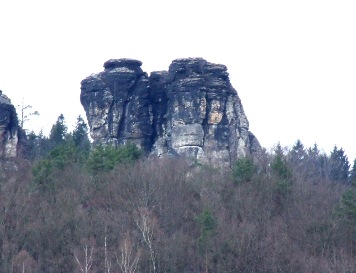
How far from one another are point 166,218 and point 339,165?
25.6 meters

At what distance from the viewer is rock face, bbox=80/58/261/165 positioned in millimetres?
52031

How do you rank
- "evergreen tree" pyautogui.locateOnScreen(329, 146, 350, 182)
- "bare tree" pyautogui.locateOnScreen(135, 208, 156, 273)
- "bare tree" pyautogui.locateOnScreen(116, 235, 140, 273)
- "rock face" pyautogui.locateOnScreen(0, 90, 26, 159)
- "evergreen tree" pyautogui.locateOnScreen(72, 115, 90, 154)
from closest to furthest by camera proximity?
"bare tree" pyautogui.locateOnScreen(116, 235, 140, 273) → "bare tree" pyautogui.locateOnScreen(135, 208, 156, 273) → "rock face" pyautogui.locateOnScreen(0, 90, 26, 159) → "evergreen tree" pyautogui.locateOnScreen(72, 115, 90, 154) → "evergreen tree" pyautogui.locateOnScreen(329, 146, 350, 182)

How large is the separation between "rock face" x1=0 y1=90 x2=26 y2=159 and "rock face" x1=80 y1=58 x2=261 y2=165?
15.9 ft

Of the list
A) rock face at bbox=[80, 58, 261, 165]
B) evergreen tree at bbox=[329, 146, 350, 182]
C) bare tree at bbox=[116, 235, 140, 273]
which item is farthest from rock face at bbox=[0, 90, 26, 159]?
evergreen tree at bbox=[329, 146, 350, 182]

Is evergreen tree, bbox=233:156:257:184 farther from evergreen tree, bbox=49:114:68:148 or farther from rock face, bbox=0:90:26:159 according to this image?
evergreen tree, bbox=49:114:68:148

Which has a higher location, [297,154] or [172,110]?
[172,110]

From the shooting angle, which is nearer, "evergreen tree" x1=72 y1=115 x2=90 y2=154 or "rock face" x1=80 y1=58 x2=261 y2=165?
"rock face" x1=80 y1=58 x2=261 y2=165

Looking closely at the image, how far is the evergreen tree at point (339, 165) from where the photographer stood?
5806 centimetres

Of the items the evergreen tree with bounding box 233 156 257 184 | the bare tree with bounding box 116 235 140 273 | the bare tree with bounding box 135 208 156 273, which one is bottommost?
the bare tree with bounding box 116 235 140 273

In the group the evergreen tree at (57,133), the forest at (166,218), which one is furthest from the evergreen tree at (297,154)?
the evergreen tree at (57,133)

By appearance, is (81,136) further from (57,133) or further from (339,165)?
(339,165)

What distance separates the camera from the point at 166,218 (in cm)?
3797

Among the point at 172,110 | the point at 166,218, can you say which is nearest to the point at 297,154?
the point at 172,110

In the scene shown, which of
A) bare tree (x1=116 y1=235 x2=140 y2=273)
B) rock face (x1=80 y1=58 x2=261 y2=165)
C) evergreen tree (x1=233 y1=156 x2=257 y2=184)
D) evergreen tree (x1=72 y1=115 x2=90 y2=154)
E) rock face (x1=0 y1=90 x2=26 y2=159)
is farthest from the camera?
evergreen tree (x1=72 y1=115 x2=90 y2=154)
